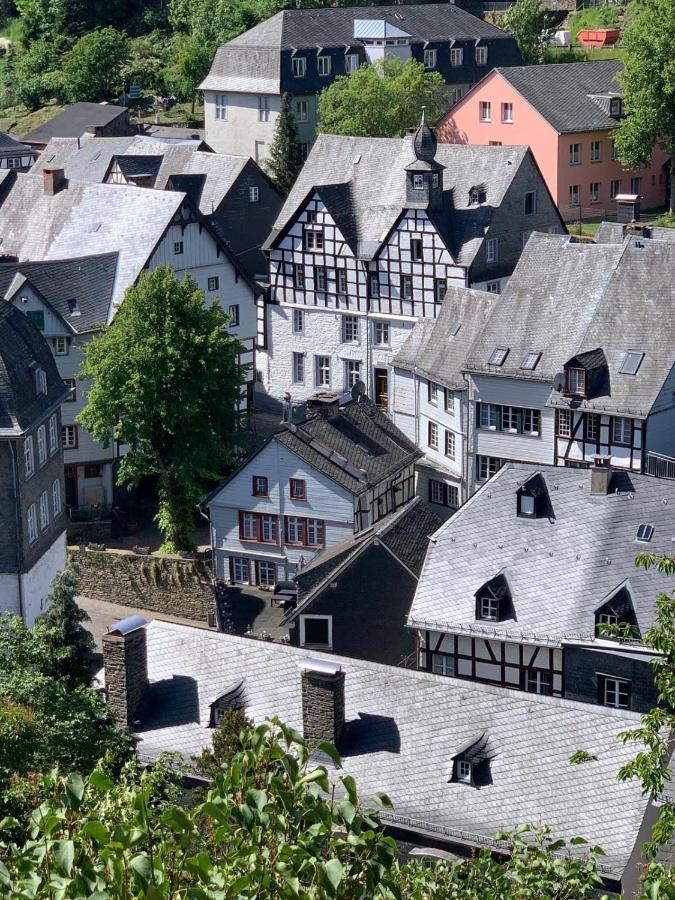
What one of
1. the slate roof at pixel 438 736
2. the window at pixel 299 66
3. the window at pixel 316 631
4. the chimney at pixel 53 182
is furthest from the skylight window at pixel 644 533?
the window at pixel 299 66

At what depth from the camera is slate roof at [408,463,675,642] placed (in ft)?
129

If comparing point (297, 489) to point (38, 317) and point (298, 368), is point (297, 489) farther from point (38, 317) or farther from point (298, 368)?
point (298, 368)

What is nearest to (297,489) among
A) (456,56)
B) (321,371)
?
(321,371)

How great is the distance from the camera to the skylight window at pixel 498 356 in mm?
53441

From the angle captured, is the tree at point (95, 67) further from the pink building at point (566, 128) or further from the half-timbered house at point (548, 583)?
the half-timbered house at point (548, 583)

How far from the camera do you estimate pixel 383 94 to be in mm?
89438

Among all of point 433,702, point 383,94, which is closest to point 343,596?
point 433,702

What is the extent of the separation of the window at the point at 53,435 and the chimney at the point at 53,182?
71.7 ft

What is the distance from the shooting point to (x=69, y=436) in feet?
198

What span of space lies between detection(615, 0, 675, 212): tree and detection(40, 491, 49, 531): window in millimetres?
42799

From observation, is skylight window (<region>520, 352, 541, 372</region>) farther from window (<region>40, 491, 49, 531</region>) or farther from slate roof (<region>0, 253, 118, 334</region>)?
slate roof (<region>0, 253, 118, 334</region>)

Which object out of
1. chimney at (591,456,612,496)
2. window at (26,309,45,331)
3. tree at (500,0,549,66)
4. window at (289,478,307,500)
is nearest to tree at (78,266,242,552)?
window at (26,309,45,331)

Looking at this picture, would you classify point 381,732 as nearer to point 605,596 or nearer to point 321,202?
point 605,596

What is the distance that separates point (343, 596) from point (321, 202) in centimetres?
2644
